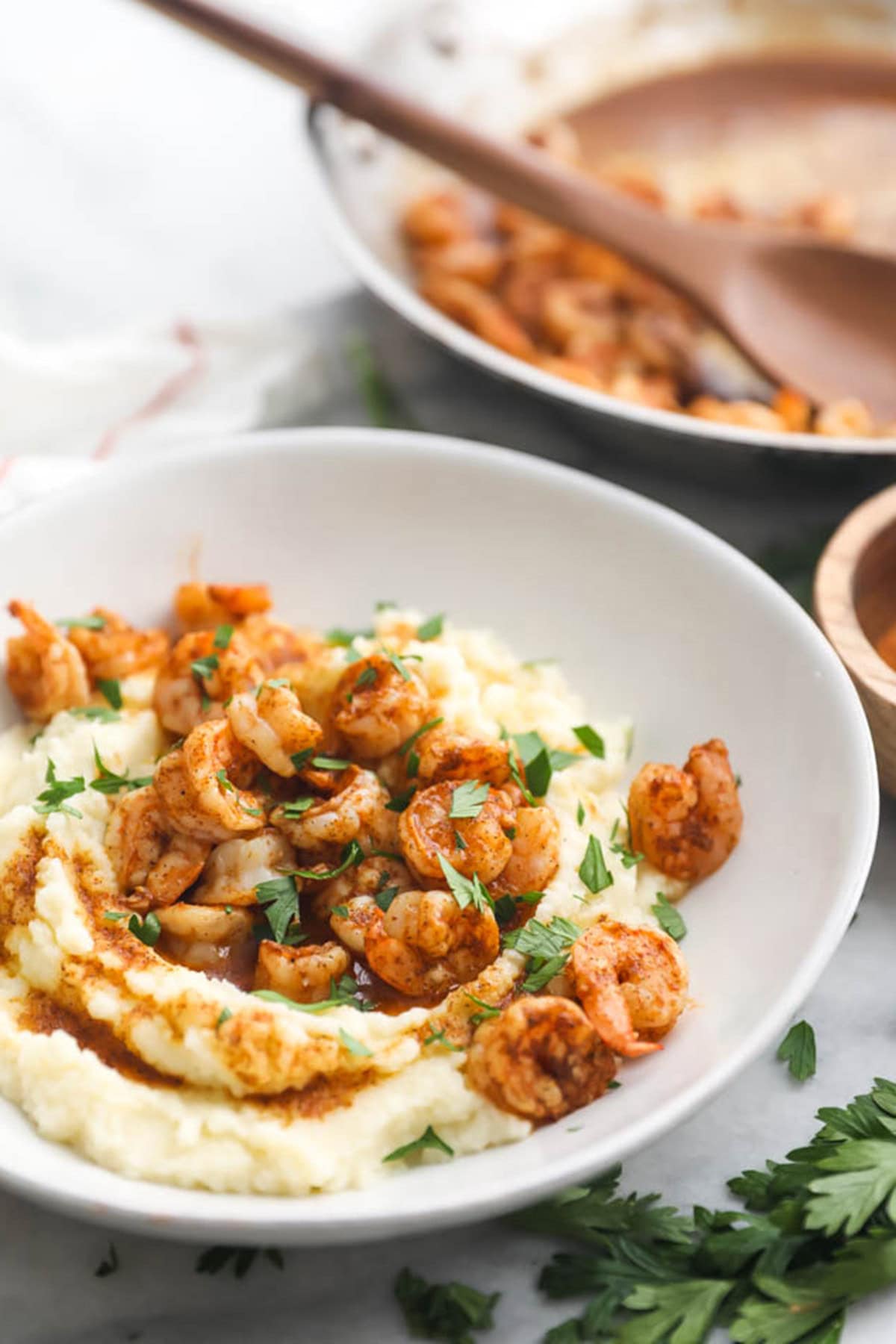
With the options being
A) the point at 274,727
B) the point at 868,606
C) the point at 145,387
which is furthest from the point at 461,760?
the point at 145,387

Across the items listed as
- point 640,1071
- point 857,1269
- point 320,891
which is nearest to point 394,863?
point 320,891

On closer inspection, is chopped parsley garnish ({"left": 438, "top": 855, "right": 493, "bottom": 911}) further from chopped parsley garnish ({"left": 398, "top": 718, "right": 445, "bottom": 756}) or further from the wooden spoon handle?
the wooden spoon handle

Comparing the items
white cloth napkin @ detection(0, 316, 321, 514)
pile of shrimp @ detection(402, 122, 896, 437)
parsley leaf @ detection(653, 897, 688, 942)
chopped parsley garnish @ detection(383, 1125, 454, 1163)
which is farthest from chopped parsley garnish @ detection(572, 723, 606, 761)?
white cloth napkin @ detection(0, 316, 321, 514)

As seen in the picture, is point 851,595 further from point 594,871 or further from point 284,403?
point 284,403

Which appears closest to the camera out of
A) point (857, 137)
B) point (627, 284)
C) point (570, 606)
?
point (570, 606)

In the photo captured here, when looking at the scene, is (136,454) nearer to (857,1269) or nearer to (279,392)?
(279,392)

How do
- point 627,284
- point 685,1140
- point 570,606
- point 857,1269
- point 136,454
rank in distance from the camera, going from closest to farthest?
1. point 857,1269
2. point 685,1140
3. point 570,606
4. point 136,454
5. point 627,284
